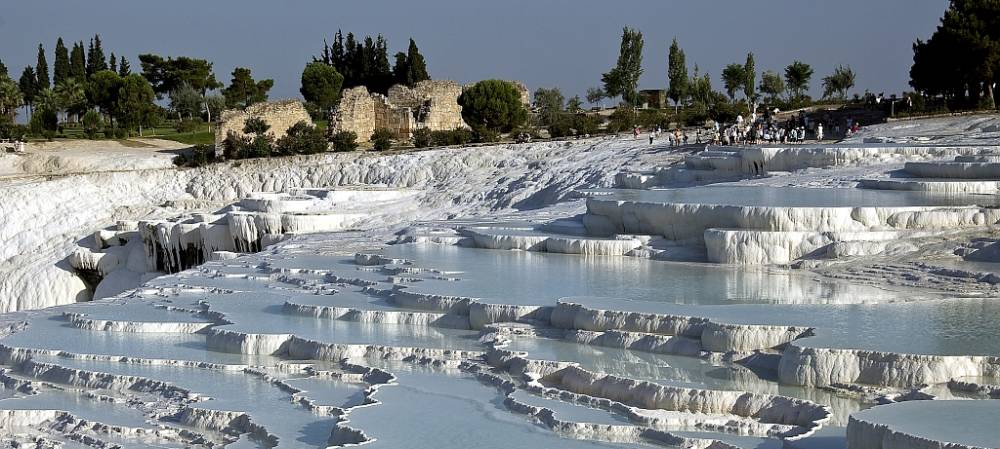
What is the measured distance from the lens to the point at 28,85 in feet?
142

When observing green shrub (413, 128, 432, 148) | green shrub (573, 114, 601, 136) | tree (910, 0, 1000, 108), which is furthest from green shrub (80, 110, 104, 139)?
tree (910, 0, 1000, 108)

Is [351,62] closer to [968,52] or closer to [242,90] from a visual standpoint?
[242,90]

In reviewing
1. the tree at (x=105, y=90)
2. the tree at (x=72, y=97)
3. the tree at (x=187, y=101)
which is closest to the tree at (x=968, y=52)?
the tree at (x=105, y=90)

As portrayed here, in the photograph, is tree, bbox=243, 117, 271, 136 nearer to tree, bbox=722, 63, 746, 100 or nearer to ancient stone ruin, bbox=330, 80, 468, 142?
ancient stone ruin, bbox=330, 80, 468, 142

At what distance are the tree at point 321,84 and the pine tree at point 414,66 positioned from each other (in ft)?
7.39

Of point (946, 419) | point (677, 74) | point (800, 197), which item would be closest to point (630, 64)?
point (677, 74)

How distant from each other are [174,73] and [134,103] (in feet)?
26.5

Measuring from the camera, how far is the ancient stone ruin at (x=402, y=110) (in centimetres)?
2730

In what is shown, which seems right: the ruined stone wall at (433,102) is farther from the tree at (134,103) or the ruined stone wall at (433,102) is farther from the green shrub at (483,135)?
the tree at (134,103)

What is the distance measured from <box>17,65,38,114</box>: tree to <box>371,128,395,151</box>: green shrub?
19.7 m

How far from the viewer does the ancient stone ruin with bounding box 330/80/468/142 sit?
27297 mm

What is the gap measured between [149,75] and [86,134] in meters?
10.8

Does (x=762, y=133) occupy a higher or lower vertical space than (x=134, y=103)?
lower

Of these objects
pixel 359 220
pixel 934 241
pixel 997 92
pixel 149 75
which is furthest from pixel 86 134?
pixel 934 241
